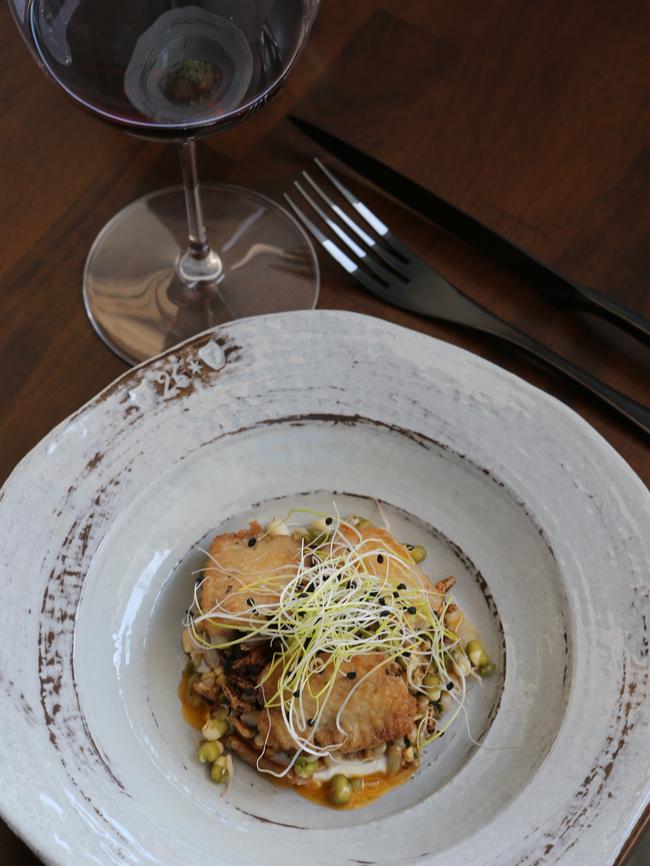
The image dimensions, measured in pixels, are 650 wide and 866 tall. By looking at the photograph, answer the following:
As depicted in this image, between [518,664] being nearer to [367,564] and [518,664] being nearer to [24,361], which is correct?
[367,564]

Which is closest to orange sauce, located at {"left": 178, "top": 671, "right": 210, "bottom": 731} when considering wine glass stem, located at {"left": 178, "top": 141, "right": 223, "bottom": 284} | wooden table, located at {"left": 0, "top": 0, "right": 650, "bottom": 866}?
wooden table, located at {"left": 0, "top": 0, "right": 650, "bottom": 866}

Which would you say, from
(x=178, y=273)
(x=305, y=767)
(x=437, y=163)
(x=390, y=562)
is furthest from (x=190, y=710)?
(x=437, y=163)

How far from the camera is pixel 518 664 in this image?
146 cm

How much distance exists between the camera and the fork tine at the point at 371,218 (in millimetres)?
1757

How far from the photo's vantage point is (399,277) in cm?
174

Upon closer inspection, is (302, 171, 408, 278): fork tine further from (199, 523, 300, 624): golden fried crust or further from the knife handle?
(199, 523, 300, 624): golden fried crust

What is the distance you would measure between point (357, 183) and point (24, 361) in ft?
2.15

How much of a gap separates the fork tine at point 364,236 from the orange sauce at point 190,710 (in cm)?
75

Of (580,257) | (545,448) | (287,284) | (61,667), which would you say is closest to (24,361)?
(287,284)

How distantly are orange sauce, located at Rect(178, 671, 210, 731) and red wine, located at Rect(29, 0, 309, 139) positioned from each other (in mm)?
764

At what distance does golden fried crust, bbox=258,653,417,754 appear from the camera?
1.41 metres

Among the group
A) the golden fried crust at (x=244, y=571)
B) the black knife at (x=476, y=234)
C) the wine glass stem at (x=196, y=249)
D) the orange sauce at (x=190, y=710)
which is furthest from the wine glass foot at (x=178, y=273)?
the orange sauce at (x=190, y=710)

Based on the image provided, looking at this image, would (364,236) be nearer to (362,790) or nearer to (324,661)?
(324,661)

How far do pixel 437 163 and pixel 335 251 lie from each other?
27cm
